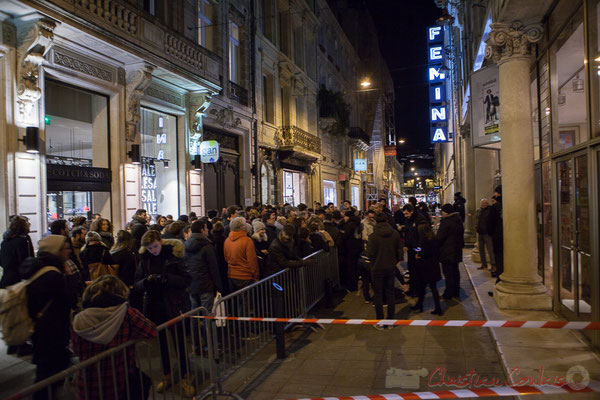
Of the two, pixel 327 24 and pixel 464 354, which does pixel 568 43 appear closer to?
pixel 464 354

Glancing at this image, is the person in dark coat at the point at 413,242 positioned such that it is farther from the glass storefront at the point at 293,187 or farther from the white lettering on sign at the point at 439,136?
the white lettering on sign at the point at 439,136

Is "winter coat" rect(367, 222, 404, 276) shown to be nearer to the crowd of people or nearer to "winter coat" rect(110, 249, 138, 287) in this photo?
the crowd of people

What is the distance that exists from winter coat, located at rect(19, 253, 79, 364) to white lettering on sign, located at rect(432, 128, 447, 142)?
71.2 ft

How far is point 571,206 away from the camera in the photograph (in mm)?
5781

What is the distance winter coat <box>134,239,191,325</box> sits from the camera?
15.7 feet

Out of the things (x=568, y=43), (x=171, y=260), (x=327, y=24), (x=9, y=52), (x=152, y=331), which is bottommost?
(x=152, y=331)

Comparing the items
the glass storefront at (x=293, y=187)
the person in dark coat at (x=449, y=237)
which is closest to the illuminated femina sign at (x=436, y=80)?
the glass storefront at (x=293, y=187)

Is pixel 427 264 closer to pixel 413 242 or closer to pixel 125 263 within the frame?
pixel 413 242

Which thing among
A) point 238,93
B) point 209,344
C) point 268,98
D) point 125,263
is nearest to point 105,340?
point 209,344

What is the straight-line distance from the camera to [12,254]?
605 cm

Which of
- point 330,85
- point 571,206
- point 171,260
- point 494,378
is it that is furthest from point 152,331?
point 330,85

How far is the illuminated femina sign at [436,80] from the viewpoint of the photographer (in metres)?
22.0

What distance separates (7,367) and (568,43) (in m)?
8.77

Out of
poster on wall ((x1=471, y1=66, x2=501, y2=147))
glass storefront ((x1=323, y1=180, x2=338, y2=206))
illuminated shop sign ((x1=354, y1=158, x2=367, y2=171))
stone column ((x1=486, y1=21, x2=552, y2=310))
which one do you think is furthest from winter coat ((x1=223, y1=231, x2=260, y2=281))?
illuminated shop sign ((x1=354, y1=158, x2=367, y2=171))
